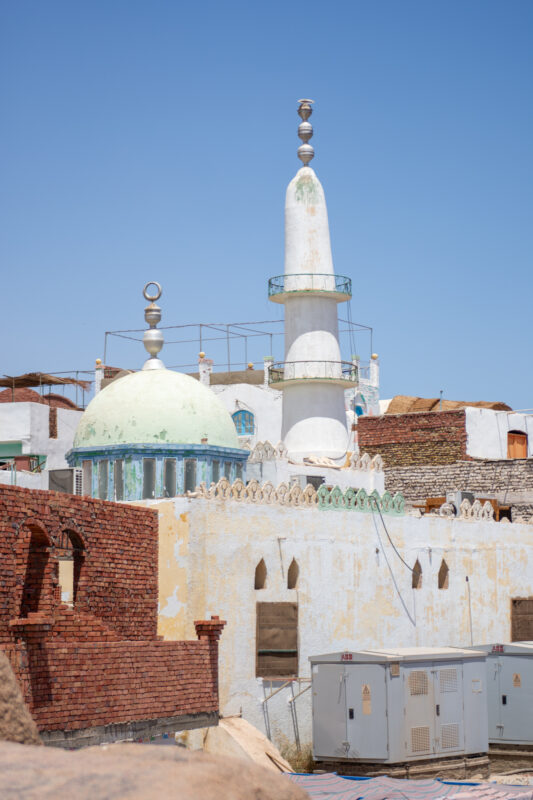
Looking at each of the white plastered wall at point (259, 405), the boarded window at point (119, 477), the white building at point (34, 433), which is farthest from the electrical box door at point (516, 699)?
the white plastered wall at point (259, 405)

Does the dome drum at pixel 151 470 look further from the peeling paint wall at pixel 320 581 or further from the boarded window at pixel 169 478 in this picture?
the peeling paint wall at pixel 320 581

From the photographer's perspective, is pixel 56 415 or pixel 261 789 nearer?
pixel 261 789

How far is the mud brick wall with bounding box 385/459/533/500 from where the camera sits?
30.0 meters

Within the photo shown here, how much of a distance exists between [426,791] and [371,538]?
690 centimetres

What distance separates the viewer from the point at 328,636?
60.2 feet

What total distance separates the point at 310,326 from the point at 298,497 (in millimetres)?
10993

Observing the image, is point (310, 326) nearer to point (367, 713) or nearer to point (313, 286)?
point (313, 286)

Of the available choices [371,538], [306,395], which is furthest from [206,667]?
[306,395]

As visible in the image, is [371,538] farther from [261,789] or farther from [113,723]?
[261,789]

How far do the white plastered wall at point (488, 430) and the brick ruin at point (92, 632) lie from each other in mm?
20189

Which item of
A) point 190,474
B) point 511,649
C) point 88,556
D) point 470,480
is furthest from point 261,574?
point 470,480

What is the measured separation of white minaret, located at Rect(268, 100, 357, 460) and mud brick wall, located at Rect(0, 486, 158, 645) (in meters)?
12.7

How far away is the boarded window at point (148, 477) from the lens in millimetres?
18375

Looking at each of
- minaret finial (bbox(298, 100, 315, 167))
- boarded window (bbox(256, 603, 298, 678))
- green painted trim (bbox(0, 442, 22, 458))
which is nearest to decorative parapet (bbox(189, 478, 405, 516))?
boarded window (bbox(256, 603, 298, 678))
